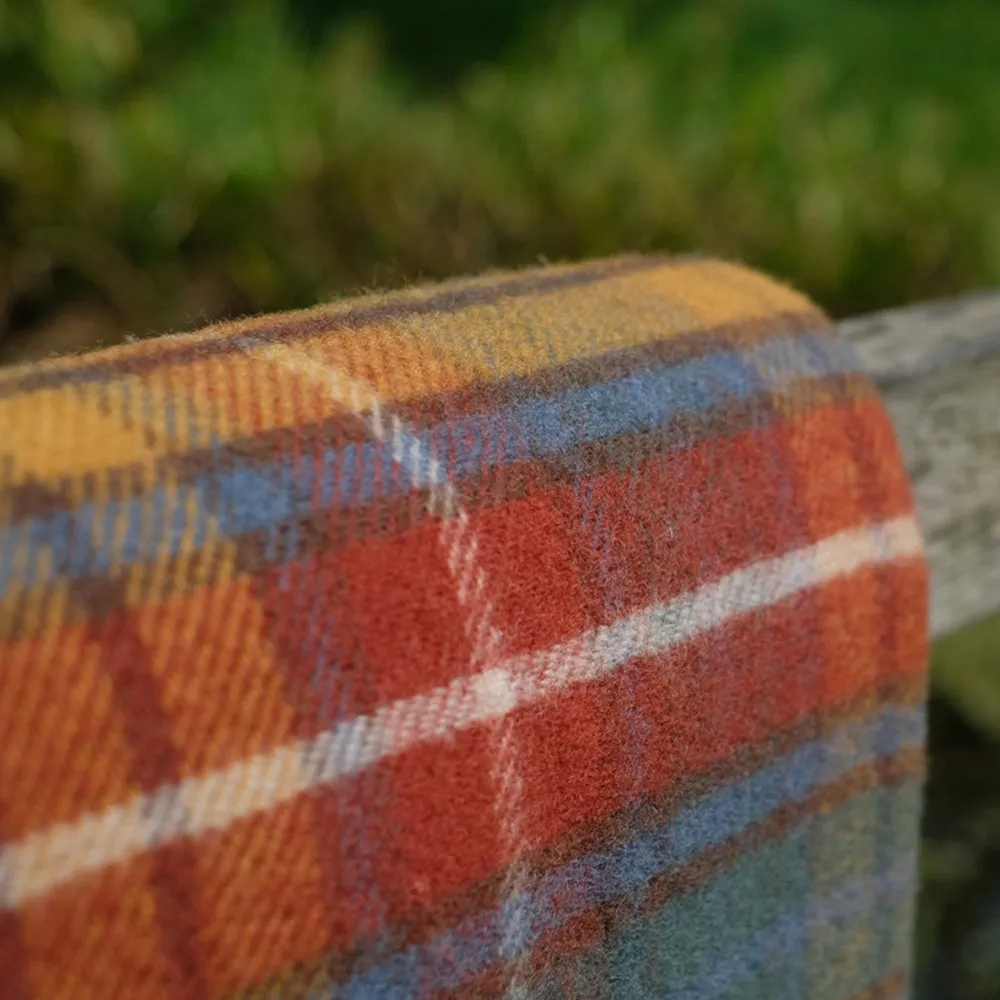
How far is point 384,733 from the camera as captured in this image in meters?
0.46

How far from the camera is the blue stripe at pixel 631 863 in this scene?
1.56ft

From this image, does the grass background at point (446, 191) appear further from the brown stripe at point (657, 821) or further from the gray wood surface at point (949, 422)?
the brown stripe at point (657, 821)

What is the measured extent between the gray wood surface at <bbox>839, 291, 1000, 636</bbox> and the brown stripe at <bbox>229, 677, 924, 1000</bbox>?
0.20 metres

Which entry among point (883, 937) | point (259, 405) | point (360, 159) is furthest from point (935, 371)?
point (360, 159)

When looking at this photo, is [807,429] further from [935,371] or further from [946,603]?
[946,603]

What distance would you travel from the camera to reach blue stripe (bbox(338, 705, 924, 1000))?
1.56 feet

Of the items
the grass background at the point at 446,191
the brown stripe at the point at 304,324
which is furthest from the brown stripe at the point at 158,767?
the grass background at the point at 446,191

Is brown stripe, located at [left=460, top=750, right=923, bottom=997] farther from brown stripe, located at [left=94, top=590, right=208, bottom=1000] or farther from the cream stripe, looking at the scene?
brown stripe, located at [left=94, top=590, right=208, bottom=1000]

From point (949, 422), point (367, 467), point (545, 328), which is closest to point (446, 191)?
point (949, 422)

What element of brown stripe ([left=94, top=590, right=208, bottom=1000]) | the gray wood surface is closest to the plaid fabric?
brown stripe ([left=94, top=590, right=208, bottom=1000])

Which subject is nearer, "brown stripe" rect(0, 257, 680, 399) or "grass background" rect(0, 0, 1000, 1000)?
"brown stripe" rect(0, 257, 680, 399)

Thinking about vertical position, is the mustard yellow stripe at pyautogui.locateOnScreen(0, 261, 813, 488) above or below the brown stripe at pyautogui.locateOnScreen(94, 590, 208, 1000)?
above

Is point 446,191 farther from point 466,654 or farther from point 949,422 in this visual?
point 466,654

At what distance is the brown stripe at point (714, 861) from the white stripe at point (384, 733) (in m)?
0.11
